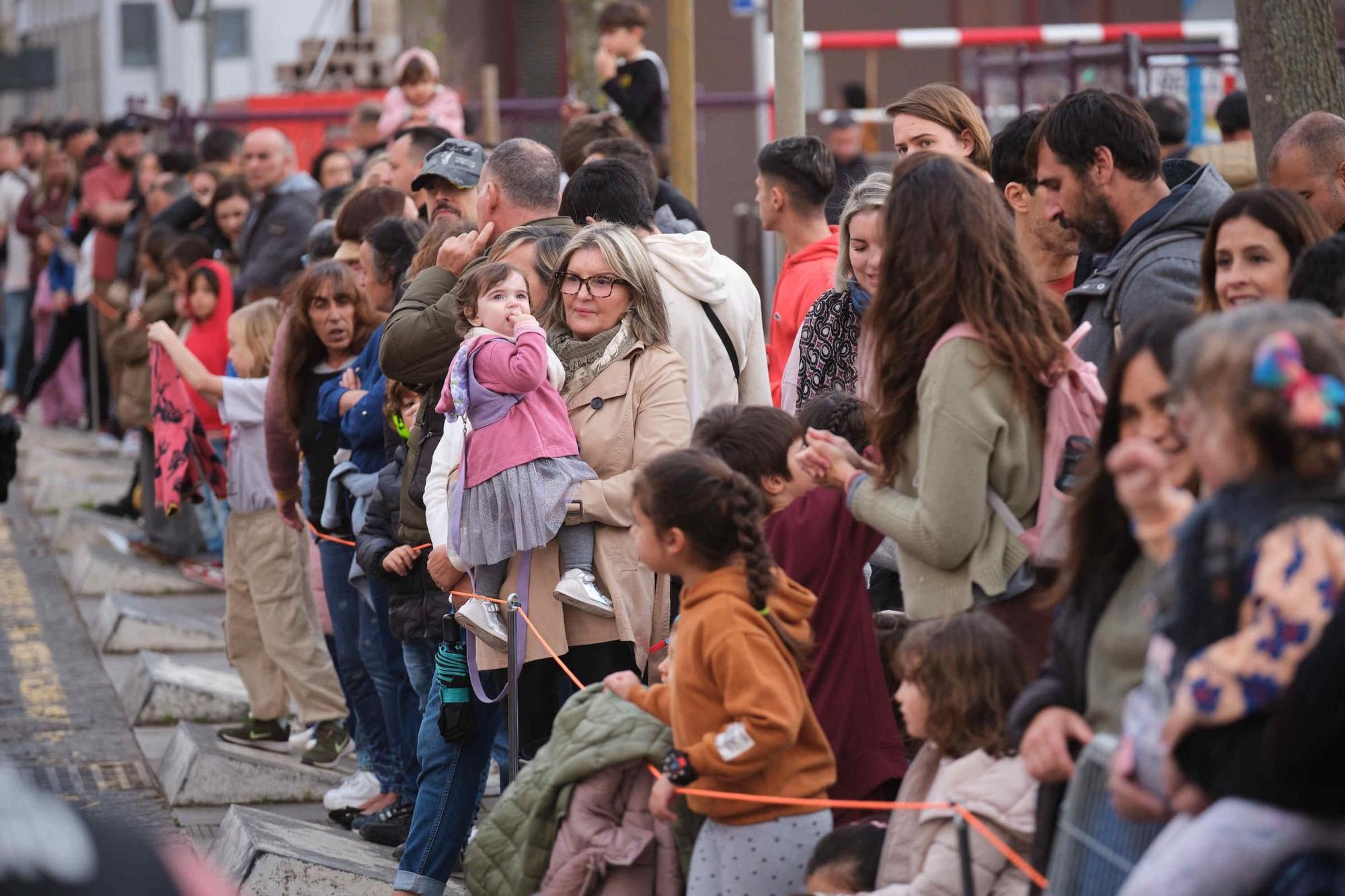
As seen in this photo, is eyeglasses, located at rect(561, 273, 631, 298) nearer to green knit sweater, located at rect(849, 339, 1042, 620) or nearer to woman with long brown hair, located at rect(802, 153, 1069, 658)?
woman with long brown hair, located at rect(802, 153, 1069, 658)

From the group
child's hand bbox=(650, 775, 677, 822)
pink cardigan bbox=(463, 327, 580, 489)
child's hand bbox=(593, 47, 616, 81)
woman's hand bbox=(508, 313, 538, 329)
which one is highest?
child's hand bbox=(593, 47, 616, 81)

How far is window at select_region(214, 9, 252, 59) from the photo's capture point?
2991 centimetres

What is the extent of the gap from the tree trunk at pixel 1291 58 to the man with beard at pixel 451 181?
2.74 m

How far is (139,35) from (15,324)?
17.2 metres

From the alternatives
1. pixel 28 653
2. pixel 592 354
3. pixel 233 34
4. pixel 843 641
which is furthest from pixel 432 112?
pixel 233 34

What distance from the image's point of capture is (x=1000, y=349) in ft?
12.8

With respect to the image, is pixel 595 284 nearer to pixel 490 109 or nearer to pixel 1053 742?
pixel 1053 742

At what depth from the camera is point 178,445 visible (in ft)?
28.5

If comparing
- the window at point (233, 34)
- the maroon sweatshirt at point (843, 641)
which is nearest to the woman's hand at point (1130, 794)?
the maroon sweatshirt at point (843, 641)

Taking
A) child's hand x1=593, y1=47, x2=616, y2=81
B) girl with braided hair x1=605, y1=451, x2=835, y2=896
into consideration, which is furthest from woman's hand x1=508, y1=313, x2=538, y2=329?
child's hand x1=593, y1=47, x2=616, y2=81

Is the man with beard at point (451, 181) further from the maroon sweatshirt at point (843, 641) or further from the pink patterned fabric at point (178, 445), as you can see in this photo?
the pink patterned fabric at point (178, 445)

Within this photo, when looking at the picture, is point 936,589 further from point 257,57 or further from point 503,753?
point 257,57

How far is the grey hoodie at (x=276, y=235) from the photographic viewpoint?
9.98 m

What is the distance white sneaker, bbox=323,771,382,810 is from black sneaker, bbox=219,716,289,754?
3.02 ft
